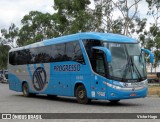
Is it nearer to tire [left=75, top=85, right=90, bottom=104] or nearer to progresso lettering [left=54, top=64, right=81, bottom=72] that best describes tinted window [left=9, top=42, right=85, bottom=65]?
progresso lettering [left=54, top=64, right=81, bottom=72]

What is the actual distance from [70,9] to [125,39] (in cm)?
2266

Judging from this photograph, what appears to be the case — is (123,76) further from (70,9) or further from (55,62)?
(70,9)

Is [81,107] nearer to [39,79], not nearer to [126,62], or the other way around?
[126,62]

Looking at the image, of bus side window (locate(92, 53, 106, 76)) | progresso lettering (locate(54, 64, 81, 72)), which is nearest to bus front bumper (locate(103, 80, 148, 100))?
bus side window (locate(92, 53, 106, 76))

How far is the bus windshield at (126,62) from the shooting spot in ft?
59.6

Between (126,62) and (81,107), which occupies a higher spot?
(126,62)

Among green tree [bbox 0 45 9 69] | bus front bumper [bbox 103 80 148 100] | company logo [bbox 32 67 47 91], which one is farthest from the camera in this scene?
green tree [bbox 0 45 9 69]

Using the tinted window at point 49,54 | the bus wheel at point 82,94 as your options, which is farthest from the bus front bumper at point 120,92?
the tinted window at point 49,54

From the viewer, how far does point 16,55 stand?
92.0 feet

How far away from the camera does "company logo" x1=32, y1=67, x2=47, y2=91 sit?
2380 centimetres

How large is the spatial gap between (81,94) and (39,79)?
5199 millimetres

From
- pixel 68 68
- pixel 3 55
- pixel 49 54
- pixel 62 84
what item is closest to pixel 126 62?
pixel 68 68

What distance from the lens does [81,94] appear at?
65.2 ft

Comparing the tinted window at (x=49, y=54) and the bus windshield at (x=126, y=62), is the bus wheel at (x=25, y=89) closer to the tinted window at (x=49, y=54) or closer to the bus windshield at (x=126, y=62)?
the tinted window at (x=49, y=54)
